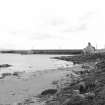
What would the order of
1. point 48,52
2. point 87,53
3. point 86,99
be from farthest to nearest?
point 48,52 < point 87,53 < point 86,99

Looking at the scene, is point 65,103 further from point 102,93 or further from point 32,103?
point 32,103

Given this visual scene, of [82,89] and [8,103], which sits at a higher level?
[82,89]

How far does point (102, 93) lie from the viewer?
29.1 feet

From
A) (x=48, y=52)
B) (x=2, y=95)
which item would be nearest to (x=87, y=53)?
(x=2, y=95)

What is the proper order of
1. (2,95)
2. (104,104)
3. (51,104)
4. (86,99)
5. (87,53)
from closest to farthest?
(104,104) → (86,99) → (51,104) → (2,95) → (87,53)

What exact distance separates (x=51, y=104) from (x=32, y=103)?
147cm

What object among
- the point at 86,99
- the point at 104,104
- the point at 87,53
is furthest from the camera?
the point at 87,53

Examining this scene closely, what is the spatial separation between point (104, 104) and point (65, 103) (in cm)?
153

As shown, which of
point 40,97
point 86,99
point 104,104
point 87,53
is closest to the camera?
point 104,104

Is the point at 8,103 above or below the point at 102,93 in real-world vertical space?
below

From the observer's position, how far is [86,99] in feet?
28.3

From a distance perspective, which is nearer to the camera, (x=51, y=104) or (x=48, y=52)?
(x=51, y=104)

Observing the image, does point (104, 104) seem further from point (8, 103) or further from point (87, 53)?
point (87, 53)

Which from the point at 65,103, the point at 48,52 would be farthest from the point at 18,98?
the point at 48,52
